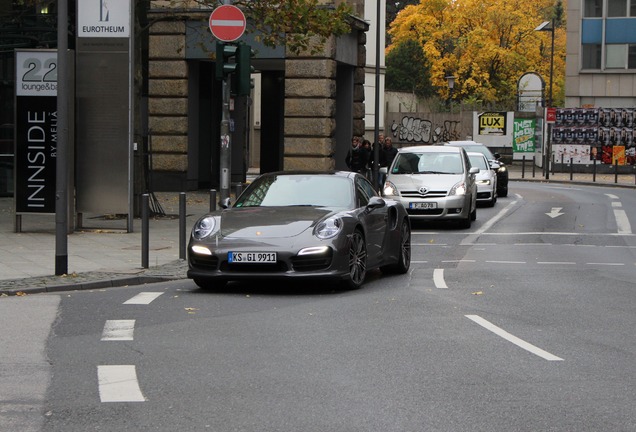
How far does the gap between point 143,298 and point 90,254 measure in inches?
187

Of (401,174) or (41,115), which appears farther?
(401,174)

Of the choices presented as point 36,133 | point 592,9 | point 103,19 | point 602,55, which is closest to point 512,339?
point 36,133

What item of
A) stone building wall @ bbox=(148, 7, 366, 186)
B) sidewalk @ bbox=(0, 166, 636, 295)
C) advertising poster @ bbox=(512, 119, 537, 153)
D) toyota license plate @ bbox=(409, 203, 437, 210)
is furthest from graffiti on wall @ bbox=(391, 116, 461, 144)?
toyota license plate @ bbox=(409, 203, 437, 210)

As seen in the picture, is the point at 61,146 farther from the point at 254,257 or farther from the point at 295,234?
the point at 295,234

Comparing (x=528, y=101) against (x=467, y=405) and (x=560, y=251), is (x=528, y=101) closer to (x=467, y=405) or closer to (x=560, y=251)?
(x=560, y=251)

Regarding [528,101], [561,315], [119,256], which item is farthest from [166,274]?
[528,101]

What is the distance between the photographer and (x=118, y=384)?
737cm

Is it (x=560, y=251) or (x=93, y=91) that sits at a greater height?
(x=93, y=91)

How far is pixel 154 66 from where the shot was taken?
3281cm

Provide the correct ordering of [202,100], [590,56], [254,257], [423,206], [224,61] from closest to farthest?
[254,257], [224,61], [423,206], [202,100], [590,56]

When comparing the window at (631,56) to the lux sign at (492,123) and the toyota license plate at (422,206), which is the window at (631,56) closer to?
the lux sign at (492,123)

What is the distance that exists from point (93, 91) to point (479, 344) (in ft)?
42.0

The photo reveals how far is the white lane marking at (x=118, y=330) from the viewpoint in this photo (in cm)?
940

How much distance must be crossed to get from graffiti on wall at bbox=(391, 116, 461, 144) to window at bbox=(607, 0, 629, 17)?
1103 cm
